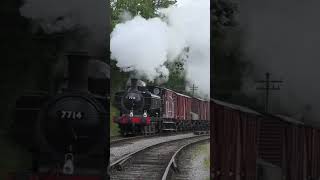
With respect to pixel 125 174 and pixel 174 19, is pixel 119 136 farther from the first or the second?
pixel 174 19

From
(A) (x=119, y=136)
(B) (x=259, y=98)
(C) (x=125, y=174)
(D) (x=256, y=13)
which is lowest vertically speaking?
(C) (x=125, y=174)

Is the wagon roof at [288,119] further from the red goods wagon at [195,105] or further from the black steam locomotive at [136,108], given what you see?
the black steam locomotive at [136,108]

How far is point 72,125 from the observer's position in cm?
365

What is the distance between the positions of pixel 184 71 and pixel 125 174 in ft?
2.93

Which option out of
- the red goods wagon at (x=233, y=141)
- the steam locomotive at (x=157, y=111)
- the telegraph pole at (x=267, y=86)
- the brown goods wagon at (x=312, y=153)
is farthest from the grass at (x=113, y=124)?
the brown goods wagon at (x=312, y=153)

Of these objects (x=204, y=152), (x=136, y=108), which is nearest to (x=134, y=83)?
(x=136, y=108)

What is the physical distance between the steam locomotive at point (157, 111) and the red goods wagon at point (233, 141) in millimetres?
102

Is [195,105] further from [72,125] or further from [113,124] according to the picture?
[72,125]

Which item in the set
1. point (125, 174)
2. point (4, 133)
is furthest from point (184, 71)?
point (4, 133)

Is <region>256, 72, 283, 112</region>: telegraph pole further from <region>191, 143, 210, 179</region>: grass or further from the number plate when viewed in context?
the number plate

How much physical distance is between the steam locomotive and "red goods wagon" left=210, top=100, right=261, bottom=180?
0.10 m

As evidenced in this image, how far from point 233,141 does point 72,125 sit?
119 cm

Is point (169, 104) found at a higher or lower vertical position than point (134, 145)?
higher

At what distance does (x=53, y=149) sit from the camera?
11.9 feet
